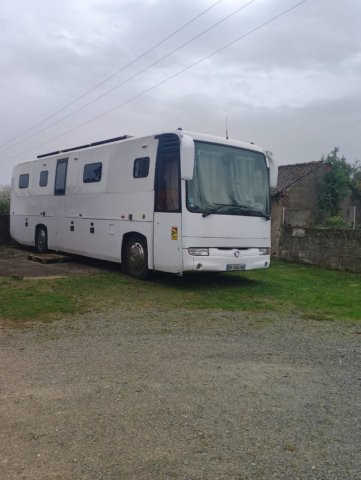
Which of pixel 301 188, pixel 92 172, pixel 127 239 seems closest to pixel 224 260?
pixel 127 239

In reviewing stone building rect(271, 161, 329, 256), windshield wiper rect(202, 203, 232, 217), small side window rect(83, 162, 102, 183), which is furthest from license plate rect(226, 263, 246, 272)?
stone building rect(271, 161, 329, 256)

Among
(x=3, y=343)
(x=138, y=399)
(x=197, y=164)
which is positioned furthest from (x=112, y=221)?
(x=138, y=399)

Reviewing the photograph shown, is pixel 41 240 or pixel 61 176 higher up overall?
pixel 61 176

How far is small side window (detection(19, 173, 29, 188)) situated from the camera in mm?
16844

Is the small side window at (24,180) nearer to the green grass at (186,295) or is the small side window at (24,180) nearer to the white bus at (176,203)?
the white bus at (176,203)

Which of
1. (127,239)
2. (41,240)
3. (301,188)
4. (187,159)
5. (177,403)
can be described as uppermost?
(301,188)

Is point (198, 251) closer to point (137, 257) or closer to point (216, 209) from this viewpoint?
point (216, 209)

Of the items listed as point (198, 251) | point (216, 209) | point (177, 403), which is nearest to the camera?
point (177, 403)

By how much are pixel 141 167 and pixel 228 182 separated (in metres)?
2.02

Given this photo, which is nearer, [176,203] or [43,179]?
[176,203]

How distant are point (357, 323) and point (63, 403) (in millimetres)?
5040

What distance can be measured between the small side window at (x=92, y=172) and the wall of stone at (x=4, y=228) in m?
8.25

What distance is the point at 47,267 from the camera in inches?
519

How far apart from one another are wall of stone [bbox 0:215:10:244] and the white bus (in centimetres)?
798
